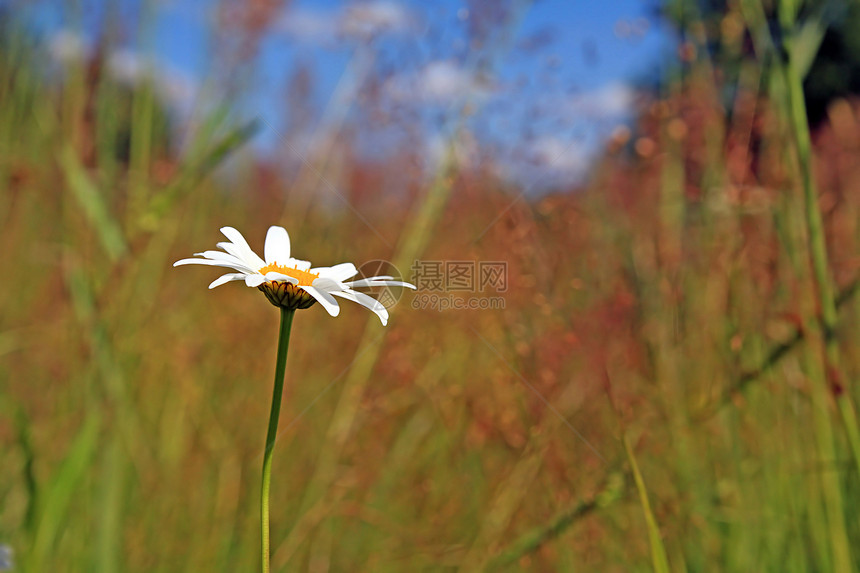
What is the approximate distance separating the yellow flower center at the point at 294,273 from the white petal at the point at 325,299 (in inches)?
0.6

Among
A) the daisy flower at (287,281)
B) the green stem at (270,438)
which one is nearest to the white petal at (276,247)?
the daisy flower at (287,281)

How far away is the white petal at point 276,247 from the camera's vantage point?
387 millimetres

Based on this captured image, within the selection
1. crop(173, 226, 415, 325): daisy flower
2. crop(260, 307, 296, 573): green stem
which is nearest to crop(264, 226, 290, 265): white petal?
crop(173, 226, 415, 325): daisy flower

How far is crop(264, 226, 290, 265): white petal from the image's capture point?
387mm

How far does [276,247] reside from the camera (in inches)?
15.5

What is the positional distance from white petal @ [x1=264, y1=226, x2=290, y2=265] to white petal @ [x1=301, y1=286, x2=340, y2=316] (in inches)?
2.7

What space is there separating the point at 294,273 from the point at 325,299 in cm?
6

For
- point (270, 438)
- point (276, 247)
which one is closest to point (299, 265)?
point (276, 247)

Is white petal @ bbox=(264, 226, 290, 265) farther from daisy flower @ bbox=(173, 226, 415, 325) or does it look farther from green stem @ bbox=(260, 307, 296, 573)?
green stem @ bbox=(260, 307, 296, 573)

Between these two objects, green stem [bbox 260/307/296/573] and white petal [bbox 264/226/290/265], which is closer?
green stem [bbox 260/307/296/573]

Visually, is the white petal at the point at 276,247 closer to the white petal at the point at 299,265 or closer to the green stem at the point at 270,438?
the white petal at the point at 299,265

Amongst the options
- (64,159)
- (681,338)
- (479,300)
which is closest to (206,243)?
(64,159)

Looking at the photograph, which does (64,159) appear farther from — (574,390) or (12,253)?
(574,390)

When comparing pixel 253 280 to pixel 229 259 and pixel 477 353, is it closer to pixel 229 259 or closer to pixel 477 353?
pixel 229 259
